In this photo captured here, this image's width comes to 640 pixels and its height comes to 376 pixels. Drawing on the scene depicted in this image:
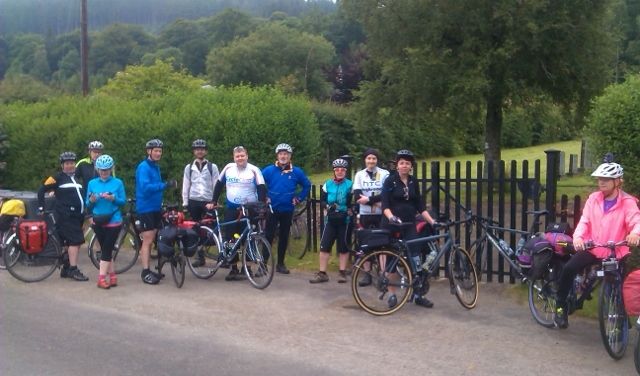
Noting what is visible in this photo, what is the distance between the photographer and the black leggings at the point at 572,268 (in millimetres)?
7016

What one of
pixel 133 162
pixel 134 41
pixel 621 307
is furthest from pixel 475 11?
pixel 134 41

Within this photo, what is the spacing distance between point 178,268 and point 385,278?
3.06 meters

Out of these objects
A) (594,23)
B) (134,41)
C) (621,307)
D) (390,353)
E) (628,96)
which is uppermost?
(134,41)

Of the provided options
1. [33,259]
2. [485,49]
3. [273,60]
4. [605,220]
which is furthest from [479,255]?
[273,60]

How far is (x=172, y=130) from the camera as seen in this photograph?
13.5 m

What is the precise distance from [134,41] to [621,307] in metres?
113

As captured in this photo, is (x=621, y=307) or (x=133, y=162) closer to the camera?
(x=621, y=307)

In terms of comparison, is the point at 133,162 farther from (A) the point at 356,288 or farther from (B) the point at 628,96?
(B) the point at 628,96

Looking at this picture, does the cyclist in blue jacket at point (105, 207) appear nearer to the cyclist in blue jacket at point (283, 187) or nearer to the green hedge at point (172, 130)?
the cyclist in blue jacket at point (283, 187)

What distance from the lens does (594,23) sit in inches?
738

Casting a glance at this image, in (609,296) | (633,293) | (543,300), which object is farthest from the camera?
(543,300)

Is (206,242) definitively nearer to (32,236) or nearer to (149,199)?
(149,199)

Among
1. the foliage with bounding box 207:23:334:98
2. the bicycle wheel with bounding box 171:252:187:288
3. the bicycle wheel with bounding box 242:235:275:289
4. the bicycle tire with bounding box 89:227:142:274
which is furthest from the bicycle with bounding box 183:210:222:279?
the foliage with bounding box 207:23:334:98

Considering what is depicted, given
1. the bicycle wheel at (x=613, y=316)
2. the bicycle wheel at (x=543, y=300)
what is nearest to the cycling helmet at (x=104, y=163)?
the bicycle wheel at (x=543, y=300)
